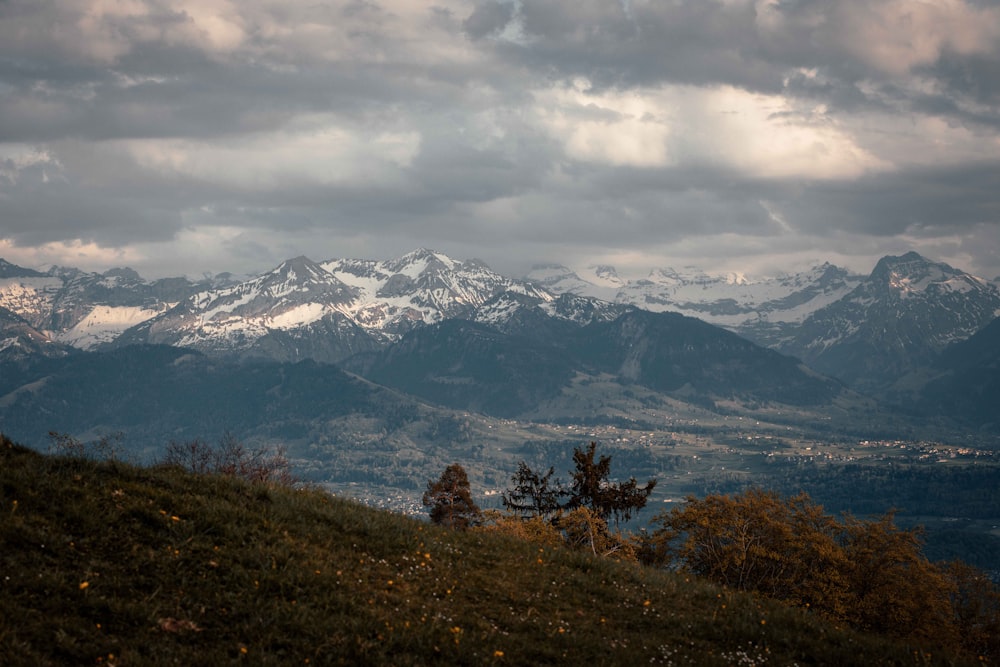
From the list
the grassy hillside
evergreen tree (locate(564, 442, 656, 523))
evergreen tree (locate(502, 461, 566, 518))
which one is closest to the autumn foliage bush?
evergreen tree (locate(564, 442, 656, 523))

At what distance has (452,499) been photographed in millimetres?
85312

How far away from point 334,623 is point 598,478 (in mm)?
60624

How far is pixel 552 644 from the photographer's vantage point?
70.2 ft

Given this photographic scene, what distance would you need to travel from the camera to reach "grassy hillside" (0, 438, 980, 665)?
18.6 meters

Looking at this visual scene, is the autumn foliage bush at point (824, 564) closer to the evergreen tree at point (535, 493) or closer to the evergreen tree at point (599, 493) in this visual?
the evergreen tree at point (599, 493)

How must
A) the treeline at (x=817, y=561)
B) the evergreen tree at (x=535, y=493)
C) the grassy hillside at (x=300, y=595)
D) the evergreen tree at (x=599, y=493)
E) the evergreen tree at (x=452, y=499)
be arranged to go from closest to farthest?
the grassy hillside at (x=300, y=595) → the treeline at (x=817, y=561) → the evergreen tree at (x=599, y=493) → the evergreen tree at (x=452, y=499) → the evergreen tree at (x=535, y=493)

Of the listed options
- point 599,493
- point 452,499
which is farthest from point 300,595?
point 452,499

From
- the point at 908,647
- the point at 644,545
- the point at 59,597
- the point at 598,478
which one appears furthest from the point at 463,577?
the point at 598,478

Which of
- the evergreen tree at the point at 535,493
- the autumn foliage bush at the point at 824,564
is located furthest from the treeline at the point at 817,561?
the evergreen tree at the point at 535,493

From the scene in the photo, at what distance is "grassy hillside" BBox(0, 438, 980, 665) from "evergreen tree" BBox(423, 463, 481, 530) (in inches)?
2141

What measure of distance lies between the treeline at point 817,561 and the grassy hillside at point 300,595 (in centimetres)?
2083

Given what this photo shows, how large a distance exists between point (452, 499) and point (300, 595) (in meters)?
64.9

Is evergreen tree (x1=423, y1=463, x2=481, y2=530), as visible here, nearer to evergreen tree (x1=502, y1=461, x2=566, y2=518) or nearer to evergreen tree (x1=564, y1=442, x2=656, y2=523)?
evergreen tree (x1=502, y1=461, x2=566, y2=518)

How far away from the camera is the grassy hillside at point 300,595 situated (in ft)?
61.0
